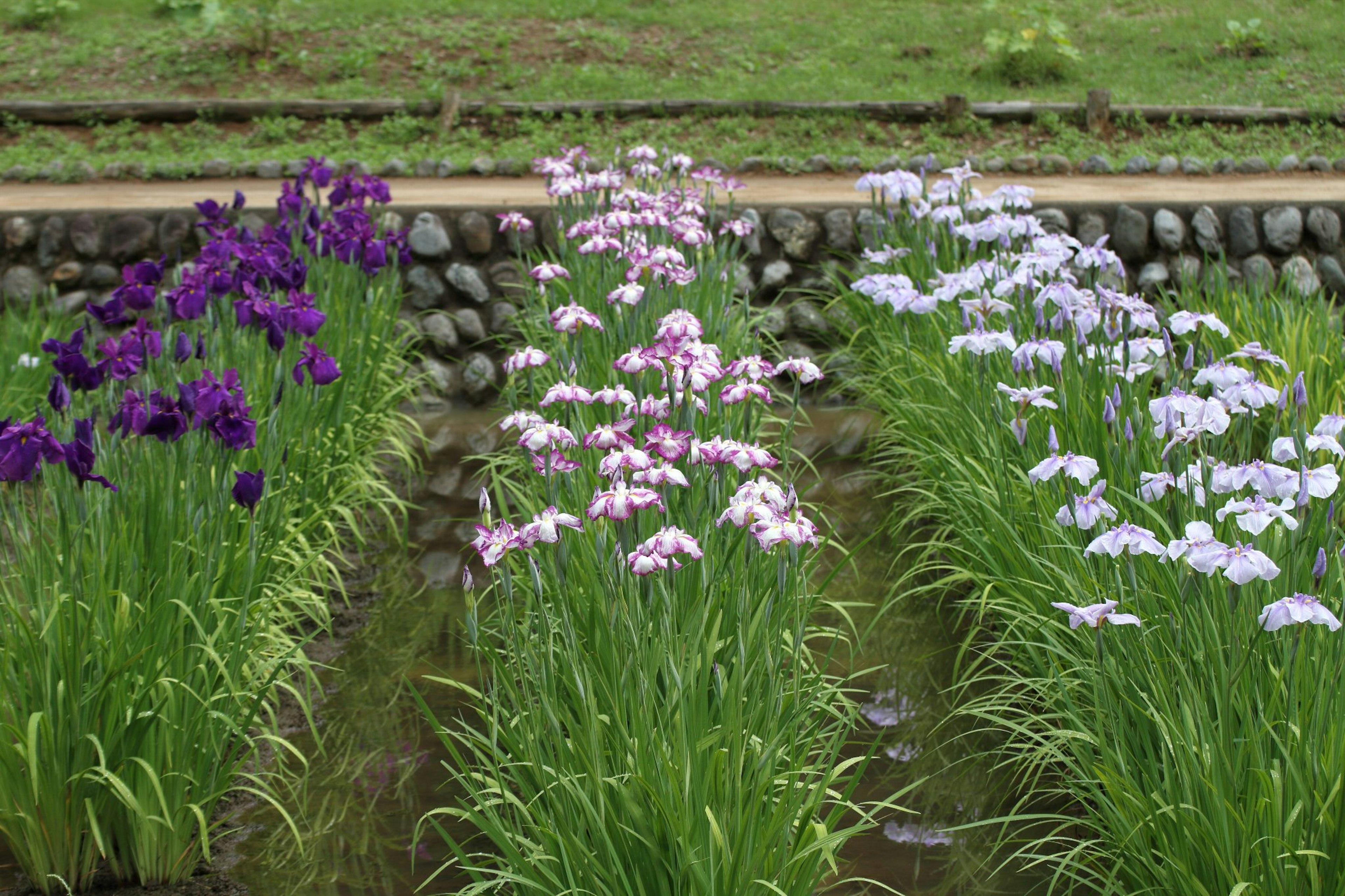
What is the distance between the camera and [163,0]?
1213cm

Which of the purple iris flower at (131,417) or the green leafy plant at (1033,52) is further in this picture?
the green leafy plant at (1033,52)

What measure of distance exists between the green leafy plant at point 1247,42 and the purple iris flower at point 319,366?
10.7 meters

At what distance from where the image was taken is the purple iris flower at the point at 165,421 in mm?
2822

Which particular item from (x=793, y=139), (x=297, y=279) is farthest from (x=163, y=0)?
(x=297, y=279)

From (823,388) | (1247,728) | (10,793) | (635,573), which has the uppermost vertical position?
(635,573)

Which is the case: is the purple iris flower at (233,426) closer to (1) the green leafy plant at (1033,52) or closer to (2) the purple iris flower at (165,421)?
(2) the purple iris flower at (165,421)

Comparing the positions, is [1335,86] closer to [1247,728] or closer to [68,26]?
[1247,728]

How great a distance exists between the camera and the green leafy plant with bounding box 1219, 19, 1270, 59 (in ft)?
36.8

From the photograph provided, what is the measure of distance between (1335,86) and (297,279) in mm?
10105

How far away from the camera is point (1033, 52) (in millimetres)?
10672

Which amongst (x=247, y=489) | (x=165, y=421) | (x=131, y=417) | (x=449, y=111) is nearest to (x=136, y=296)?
(x=131, y=417)

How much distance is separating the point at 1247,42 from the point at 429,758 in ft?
37.2

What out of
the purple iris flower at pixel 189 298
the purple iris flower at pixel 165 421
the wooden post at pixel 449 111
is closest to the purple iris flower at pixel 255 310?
the purple iris flower at pixel 189 298

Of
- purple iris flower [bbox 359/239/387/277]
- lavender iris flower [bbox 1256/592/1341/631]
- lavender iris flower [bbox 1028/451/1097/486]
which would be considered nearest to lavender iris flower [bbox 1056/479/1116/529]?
lavender iris flower [bbox 1028/451/1097/486]
